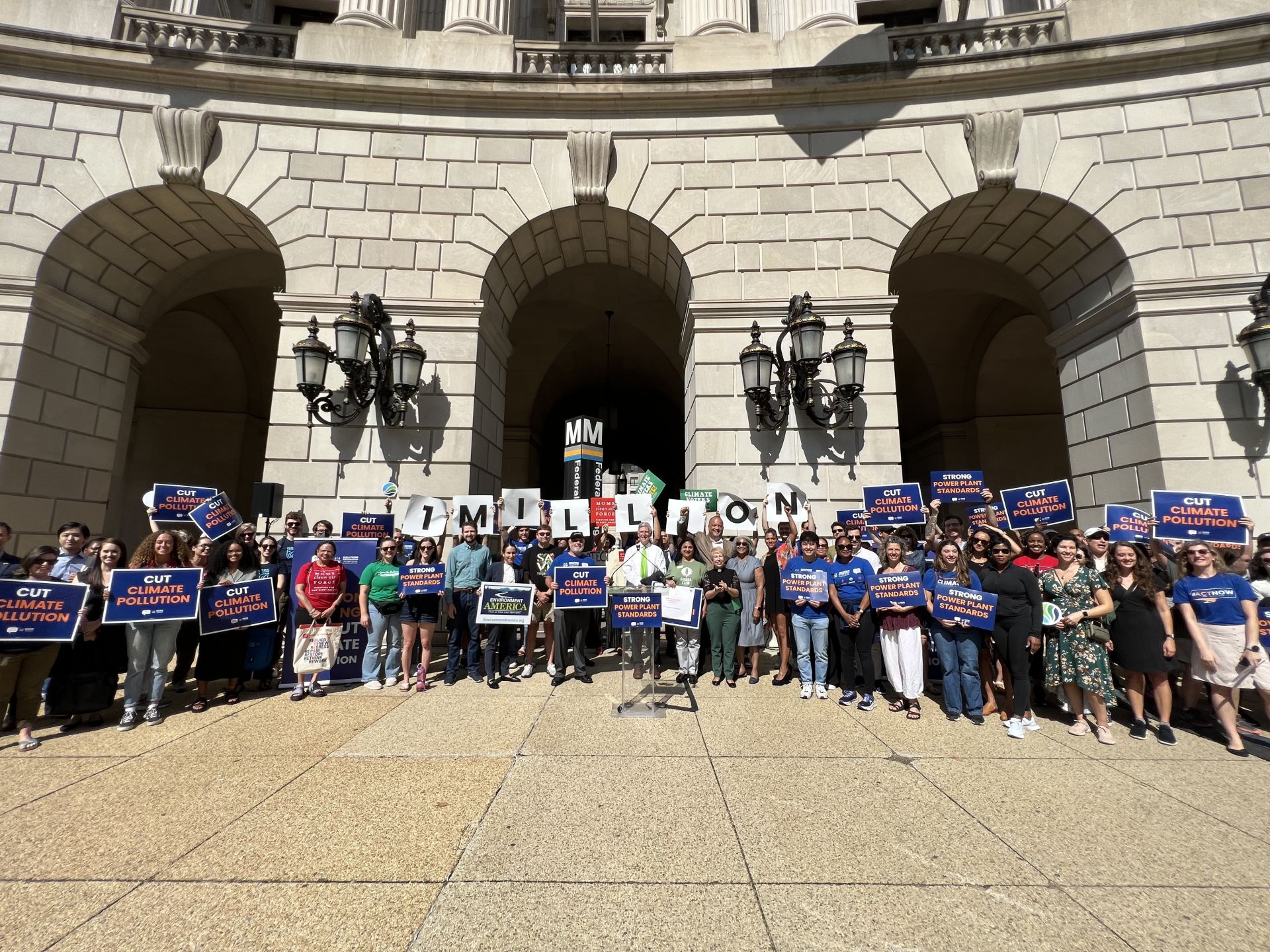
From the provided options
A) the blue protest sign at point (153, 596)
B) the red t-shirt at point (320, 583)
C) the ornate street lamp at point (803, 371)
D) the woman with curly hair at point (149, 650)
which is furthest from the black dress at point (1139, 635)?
the woman with curly hair at point (149, 650)

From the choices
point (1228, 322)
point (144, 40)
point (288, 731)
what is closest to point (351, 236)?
point (144, 40)

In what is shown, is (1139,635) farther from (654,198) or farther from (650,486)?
(654,198)

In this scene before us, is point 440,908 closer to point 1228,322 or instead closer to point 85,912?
point 85,912

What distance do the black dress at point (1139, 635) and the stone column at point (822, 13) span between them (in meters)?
10.7

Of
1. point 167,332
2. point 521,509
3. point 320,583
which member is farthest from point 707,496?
point 167,332

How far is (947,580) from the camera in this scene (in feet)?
18.5

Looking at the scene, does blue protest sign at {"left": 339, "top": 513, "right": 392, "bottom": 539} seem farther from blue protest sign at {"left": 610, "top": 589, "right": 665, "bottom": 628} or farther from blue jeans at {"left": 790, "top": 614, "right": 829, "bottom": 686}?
blue jeans at {"left": 790, "top": 614, "right": 829, "bottom": 686}

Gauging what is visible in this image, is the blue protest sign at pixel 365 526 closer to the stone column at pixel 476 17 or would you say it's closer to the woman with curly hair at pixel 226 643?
the woman with curly hair at pixel 226 643

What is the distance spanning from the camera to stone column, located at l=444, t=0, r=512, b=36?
1045 cm

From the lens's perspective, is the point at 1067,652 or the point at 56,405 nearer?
the point at 1067,652

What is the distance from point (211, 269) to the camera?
1237 centimetres

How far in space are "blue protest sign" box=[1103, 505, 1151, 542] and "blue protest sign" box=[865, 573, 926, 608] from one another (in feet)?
10.6

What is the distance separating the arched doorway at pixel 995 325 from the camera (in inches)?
378

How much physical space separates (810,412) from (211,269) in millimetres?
13462
